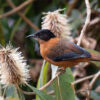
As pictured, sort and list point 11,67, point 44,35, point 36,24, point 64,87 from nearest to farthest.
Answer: point 11,67 < point 64,87 < point 44,35 < point 36,24

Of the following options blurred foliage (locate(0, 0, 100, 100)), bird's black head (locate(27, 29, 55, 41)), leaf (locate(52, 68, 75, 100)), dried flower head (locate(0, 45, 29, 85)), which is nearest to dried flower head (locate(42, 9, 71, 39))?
bird's black head (locate(27, 29, 55, 41))

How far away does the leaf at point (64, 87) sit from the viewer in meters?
1.96

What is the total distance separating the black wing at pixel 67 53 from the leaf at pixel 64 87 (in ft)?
0.47

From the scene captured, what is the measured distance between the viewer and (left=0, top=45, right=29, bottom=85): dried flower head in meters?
1.71

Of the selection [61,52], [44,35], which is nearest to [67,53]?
[61,52]

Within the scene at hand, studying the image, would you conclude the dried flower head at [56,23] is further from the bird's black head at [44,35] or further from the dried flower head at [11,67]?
the dried flower head at [11,67]

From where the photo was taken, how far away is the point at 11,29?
11.8ft

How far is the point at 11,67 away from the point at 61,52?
436mm

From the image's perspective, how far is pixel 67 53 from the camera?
6.63ft

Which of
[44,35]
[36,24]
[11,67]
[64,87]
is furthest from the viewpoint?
[36,24]

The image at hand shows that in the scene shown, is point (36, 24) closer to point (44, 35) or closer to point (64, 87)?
point (44, 35)

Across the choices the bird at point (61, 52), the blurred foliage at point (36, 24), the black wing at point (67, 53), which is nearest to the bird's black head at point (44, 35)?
the bird at point (61, 52)

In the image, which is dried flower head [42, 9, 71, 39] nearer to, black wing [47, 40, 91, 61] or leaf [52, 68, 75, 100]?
black wing [47, 40, 91, 61]

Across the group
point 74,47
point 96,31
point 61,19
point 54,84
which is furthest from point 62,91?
point 96,31
